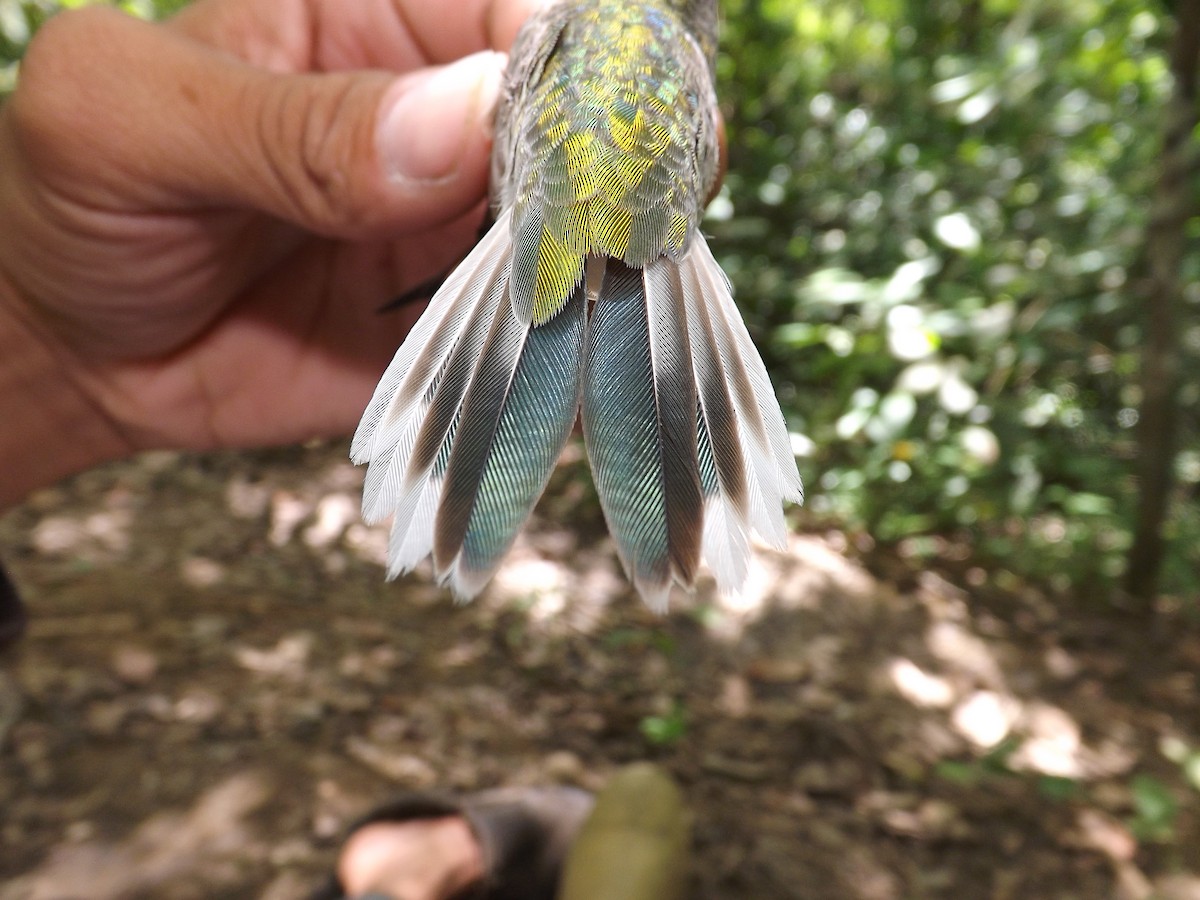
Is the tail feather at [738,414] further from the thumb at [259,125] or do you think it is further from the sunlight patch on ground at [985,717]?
the sunlight patch on ground at [985,717]

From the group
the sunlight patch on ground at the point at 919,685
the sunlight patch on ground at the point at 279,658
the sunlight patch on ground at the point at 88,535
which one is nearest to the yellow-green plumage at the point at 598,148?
the sunlight patch on ground at the point at 279,658

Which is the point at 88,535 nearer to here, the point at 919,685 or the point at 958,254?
the point at 919,685

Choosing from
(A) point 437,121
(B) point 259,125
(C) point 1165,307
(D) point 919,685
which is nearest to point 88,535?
(B) point 259,125

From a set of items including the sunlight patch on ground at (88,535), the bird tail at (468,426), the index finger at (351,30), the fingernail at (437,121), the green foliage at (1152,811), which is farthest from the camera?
the sunlight patch on ground at (88,535)

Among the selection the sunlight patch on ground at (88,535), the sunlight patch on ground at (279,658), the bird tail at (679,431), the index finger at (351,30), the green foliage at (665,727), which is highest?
the index finger at (351,30)

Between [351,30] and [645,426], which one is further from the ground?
[351,30]

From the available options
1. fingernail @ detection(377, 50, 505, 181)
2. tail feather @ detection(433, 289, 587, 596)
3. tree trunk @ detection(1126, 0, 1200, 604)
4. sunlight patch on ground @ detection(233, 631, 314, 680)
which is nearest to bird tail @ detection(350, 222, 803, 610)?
tail feather @ detection(433, 289, 587, 596)
